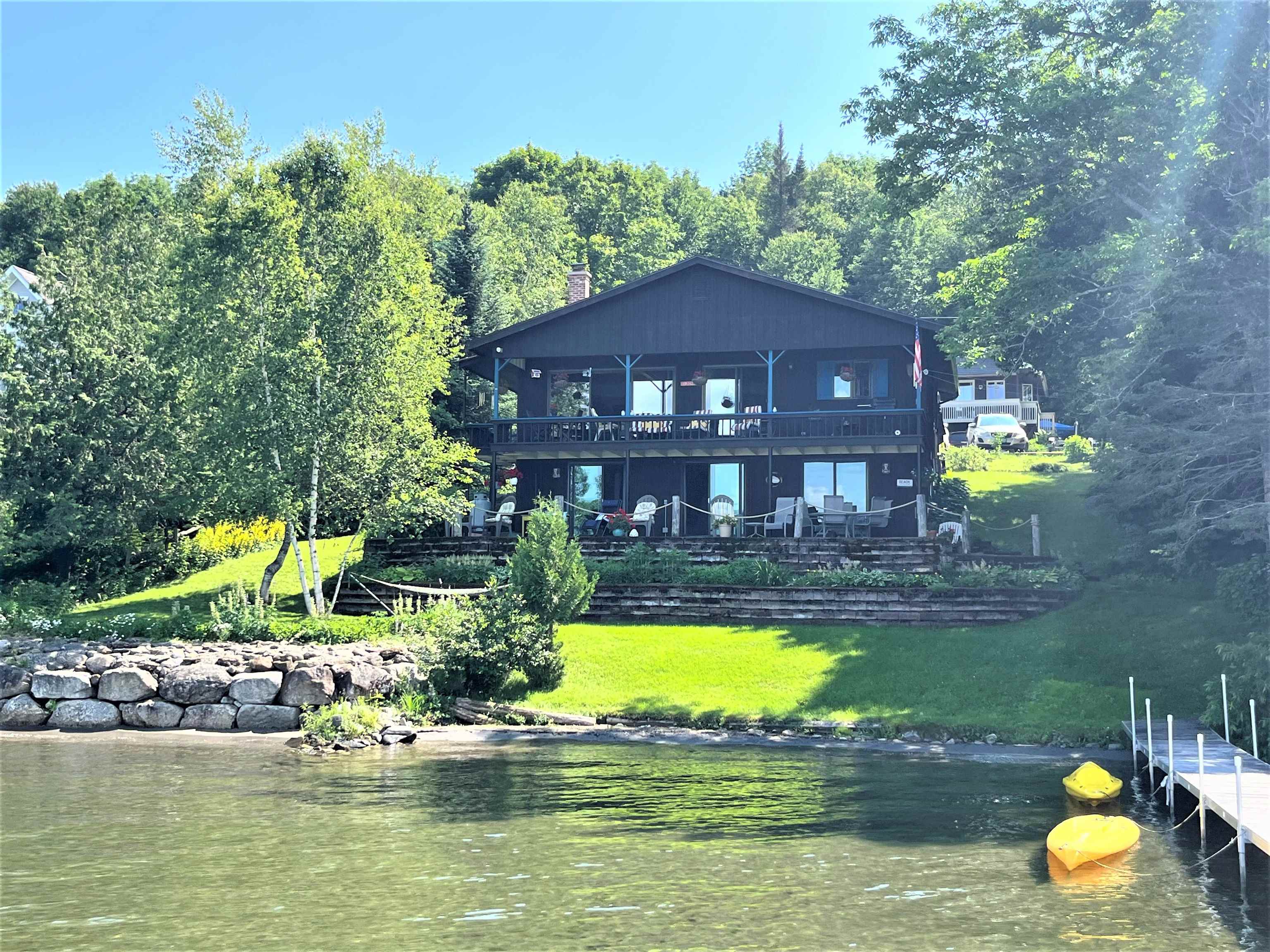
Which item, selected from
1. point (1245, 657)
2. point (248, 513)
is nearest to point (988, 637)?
point (1245, 657)

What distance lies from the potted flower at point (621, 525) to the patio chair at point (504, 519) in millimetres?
2715

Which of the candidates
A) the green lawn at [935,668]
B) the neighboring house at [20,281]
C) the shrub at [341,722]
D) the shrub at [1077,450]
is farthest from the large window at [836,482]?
the neighboring house at [20,281]

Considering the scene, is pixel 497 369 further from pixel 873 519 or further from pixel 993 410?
pixel 993 410

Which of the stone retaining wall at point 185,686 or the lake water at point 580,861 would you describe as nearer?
the lake water at point 580,861

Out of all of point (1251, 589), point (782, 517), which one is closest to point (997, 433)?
point (782, 517)

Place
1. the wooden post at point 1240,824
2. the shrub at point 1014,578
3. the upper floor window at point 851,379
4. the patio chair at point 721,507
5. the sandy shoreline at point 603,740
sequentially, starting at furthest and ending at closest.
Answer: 1. the upper floor window at point 851,379
2. the patio chair at point 721,507
3. the shrub at point 1014,578
4. the sandy shoreline at point 603,740
5. the wooden post at point 1240,824

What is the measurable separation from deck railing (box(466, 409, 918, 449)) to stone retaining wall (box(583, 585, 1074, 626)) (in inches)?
293

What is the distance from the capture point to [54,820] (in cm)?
1292

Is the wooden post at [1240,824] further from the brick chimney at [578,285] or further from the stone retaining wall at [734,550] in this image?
the brick chimney at [578,285]

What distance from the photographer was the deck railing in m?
31.2

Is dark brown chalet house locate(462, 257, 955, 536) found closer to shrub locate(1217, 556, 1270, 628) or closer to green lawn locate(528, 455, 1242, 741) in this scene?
green lawn locate(528, 455, 1242, 741)

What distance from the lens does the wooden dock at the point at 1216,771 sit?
11570 mm

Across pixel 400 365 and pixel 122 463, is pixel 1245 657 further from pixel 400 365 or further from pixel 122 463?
pixel 122 463

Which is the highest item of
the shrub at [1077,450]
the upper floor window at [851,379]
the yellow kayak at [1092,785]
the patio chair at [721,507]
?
the upper floor window at [851,379]
